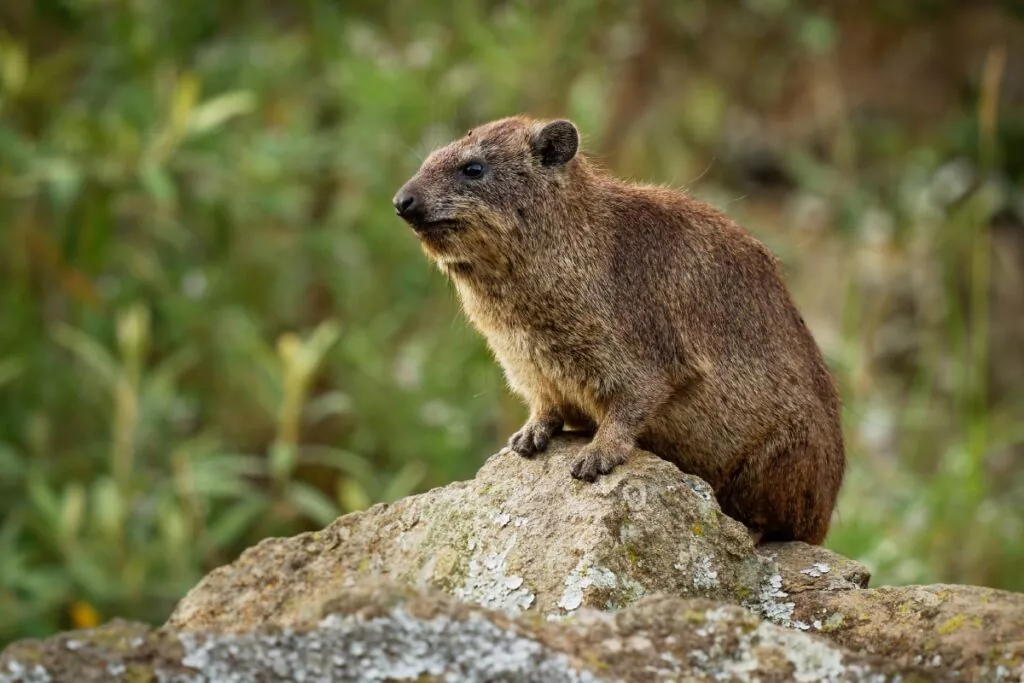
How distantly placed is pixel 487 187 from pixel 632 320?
0.76 m

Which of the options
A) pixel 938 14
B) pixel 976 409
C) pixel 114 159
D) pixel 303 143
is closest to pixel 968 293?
pixel 938 14

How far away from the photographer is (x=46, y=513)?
7918mm

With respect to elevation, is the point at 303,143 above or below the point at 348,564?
above

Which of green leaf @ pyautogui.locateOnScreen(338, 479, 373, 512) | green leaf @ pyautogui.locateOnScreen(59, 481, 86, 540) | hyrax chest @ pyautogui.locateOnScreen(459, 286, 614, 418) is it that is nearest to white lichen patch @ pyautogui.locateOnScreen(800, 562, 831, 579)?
hyrax chest @ pyautogui.locateOnScreen(459, 286, 614, 418)

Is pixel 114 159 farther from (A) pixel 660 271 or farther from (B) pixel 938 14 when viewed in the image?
(B) pixel 938 14

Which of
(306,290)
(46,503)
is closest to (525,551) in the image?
(46,503)

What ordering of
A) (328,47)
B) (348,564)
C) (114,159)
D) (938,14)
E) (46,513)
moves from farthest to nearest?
1. (938,14)
2. (328,47)
3. (114,159)
4. (46,513)
5. (348,564)

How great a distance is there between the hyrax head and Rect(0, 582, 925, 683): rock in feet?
7.00

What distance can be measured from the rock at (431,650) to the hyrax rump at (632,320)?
1700mm

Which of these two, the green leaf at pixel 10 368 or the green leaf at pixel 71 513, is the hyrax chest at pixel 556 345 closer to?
the green leaf at pixel 71 513

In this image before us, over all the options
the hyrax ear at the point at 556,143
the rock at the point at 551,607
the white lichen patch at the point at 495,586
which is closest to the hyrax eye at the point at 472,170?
the hyrax ear at the point at 556,143

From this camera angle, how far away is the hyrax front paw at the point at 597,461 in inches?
187

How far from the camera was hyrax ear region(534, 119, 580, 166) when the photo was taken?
5.57 metres

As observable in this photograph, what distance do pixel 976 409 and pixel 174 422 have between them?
5.01 meters
